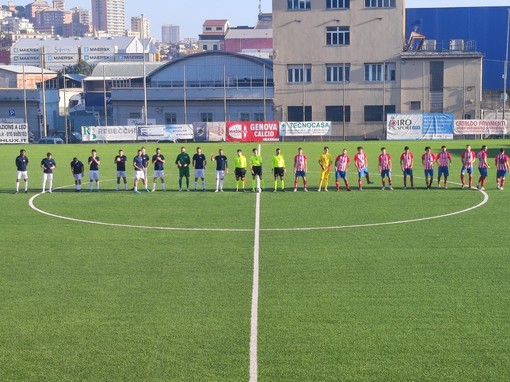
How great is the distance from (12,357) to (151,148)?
177 ft

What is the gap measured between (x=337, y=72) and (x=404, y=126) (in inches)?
483

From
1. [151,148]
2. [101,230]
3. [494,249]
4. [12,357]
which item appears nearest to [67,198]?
[101,230]

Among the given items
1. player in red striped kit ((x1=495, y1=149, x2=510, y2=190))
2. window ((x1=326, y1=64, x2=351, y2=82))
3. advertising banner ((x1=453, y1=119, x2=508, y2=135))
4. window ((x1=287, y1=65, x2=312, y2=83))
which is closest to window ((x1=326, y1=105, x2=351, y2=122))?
window ((x1=326, y1=64, x2=351, y2=82))

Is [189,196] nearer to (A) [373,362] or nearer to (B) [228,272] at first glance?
(B) [228,272]

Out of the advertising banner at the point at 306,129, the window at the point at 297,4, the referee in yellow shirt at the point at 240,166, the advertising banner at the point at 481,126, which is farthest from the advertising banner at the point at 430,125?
the referee in yellow shirt at the point at 240,166

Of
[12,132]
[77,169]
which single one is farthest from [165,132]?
[77,169]

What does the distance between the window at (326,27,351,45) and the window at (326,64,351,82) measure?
7.99ft

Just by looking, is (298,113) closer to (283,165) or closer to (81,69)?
(283,165)

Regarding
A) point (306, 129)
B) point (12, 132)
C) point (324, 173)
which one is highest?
point (12, 132)

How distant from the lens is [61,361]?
12250mm

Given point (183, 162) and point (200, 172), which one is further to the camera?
point (200, 172)

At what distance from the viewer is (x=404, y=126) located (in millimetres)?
75062

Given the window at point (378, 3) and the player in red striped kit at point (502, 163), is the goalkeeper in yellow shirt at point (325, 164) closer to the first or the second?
the player in red striped kit at point (502, 163)

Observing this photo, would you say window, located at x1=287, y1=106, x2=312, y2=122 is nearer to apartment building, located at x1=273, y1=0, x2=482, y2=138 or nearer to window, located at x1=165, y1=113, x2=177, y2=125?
apartment building, located at x1=273, y1=0, x2=482, y2=138
